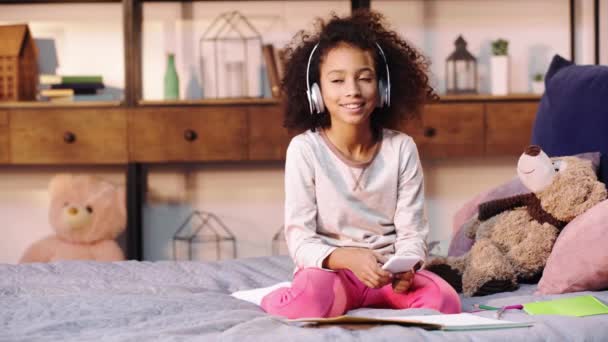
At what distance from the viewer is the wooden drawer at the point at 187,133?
10.9ft

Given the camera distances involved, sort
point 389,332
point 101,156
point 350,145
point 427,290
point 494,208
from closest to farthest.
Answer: point 389,332 < point 427,290 < point 350,145 < point 494,208 < point 101,156

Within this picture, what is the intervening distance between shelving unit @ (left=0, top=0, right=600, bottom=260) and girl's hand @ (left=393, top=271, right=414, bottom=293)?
65.5 inches

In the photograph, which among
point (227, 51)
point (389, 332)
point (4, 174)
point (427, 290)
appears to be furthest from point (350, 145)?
point (4, 174)

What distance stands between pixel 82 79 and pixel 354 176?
2.01 metres

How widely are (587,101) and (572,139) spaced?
9 centimetres

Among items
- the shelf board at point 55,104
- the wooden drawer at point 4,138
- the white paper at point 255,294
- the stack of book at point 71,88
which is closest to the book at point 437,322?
the white paper at point 255,294

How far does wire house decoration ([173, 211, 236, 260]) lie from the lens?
378 cm

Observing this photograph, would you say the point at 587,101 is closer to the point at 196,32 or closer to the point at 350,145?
the point at 350,145

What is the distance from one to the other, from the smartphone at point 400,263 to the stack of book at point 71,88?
6.97 ft

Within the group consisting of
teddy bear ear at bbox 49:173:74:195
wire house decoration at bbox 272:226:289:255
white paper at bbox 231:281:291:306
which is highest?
teddy bear ear at bbox 49:173:74:195

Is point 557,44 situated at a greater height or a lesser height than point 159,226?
greater

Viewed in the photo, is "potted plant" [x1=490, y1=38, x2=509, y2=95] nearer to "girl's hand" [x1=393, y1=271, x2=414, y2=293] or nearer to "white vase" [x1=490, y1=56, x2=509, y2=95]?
"white vase" [x1=490, y1=56, x2=509, y2=95]

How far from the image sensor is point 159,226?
12.5ft

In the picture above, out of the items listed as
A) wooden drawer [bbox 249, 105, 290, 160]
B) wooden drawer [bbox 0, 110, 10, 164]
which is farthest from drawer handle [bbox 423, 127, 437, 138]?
wooden drawer [bbox 0, 110, 10, 164]
